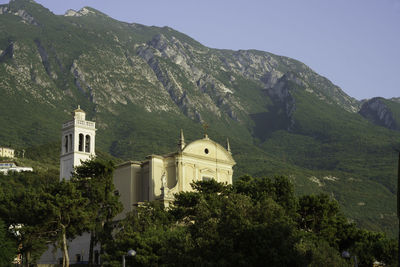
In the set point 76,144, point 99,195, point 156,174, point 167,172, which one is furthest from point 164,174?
point 76,144

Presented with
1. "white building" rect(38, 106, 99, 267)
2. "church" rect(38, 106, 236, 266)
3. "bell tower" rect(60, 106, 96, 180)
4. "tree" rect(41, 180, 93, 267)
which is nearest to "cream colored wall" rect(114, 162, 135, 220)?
"church" rect(38, 106, 236, 266)

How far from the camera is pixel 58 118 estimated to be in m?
195

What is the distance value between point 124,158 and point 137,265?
13422cm

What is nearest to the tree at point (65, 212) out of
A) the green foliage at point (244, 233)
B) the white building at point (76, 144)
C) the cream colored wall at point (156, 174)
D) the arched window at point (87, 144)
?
the green foliage at point (244, 233)

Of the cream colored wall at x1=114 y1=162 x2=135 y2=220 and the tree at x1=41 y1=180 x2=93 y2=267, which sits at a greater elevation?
the cream colored wall at x1=114 y1=162 x2=135 y2=220

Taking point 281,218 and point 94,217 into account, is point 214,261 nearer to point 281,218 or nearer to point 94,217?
point 281,218

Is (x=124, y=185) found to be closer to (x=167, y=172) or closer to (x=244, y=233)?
(x=167, y=172)

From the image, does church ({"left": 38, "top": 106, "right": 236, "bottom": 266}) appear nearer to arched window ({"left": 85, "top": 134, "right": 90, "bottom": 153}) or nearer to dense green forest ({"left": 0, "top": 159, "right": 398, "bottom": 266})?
dense green forest ({"left": 0, "top": 159, "right": 398, "bottom": 266})

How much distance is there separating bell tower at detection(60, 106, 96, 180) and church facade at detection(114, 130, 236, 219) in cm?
1031

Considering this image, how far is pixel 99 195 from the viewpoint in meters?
65.5

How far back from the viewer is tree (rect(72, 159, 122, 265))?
64750 mm

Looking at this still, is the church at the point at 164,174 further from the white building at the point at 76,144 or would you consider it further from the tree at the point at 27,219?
Answer: the white building at the point at 76,144

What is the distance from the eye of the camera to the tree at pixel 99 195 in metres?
64.8

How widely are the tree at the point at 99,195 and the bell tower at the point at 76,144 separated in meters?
19.8
